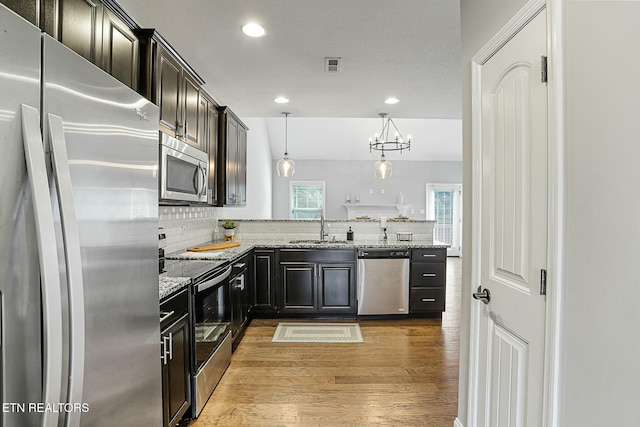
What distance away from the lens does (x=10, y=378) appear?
68cm

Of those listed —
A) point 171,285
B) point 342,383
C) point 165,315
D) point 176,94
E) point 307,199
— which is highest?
point 176,94

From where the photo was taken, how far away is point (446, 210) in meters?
9.65

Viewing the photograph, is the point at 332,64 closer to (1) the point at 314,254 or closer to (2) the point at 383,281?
(1) the point at 314,254

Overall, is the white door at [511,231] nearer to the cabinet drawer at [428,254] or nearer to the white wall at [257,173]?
the cabinet drawer at [428,254]

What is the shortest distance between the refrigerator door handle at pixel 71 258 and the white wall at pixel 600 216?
1342 millimetres

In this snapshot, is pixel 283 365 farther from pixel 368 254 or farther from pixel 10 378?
pixel 10 378

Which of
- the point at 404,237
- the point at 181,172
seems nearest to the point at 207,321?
the point at 181,172

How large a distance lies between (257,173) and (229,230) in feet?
10.0

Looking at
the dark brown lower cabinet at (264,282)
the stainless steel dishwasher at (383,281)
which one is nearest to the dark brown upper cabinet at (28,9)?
the dark brown lower cabinet at (264,282)

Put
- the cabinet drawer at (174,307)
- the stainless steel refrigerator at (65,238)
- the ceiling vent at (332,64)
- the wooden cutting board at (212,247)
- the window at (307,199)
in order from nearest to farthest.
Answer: the stainless steel refrigerator at (65,238), the cabinet drawer at (174,307), the ceiling vent at (332,64), the wooden cutting board at (212,247), the window at (307,199)

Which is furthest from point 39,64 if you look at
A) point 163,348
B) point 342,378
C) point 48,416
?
point 342,378

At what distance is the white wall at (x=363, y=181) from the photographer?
955 cm

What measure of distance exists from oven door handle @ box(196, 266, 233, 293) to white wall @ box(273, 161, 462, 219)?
6.95 meters

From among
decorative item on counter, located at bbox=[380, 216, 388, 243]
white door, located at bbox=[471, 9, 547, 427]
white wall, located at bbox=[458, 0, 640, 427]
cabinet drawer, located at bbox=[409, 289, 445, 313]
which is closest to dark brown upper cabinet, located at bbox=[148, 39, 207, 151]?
white door, located at bbox=[471, 9, 547, 427]
